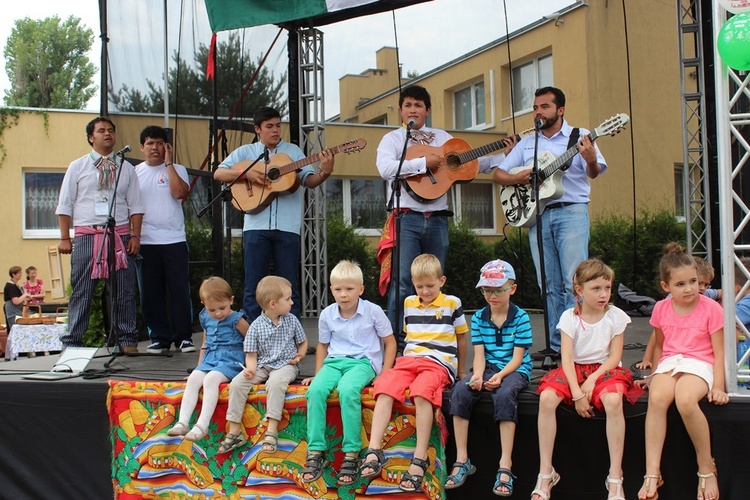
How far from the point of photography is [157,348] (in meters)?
5.27

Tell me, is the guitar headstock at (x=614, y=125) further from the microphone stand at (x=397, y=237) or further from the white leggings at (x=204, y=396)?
the white leggings at (x=204, y=396)

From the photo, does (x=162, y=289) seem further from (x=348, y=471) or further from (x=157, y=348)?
(x=348, y=471)

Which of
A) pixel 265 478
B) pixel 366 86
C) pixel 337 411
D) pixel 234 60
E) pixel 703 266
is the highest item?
pixel 366 86

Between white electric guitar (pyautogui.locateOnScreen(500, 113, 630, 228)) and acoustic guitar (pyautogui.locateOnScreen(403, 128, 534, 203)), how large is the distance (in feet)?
0.75

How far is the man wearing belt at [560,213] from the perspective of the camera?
13.9 feet

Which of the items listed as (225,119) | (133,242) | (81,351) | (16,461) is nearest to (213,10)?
(225,119)

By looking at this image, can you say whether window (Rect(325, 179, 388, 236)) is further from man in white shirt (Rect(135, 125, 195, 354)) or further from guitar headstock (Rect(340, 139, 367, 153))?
guitar headstock (Rect(340, 139, 367, 153))

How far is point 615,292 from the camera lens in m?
9.20

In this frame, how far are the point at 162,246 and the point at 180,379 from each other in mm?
1622

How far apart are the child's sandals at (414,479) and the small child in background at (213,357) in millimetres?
1083

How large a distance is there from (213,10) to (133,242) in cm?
256

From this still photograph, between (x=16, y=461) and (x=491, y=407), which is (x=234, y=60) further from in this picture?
(x=491, y=407)

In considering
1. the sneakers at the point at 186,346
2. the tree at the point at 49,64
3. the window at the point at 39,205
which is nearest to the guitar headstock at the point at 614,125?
the sneakers at the point at 186,346

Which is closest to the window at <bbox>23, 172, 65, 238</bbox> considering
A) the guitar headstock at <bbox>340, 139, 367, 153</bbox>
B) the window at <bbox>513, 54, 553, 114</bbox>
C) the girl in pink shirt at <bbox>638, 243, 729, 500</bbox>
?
the window at <bbox>513, 54, 553, 114</bbox>
